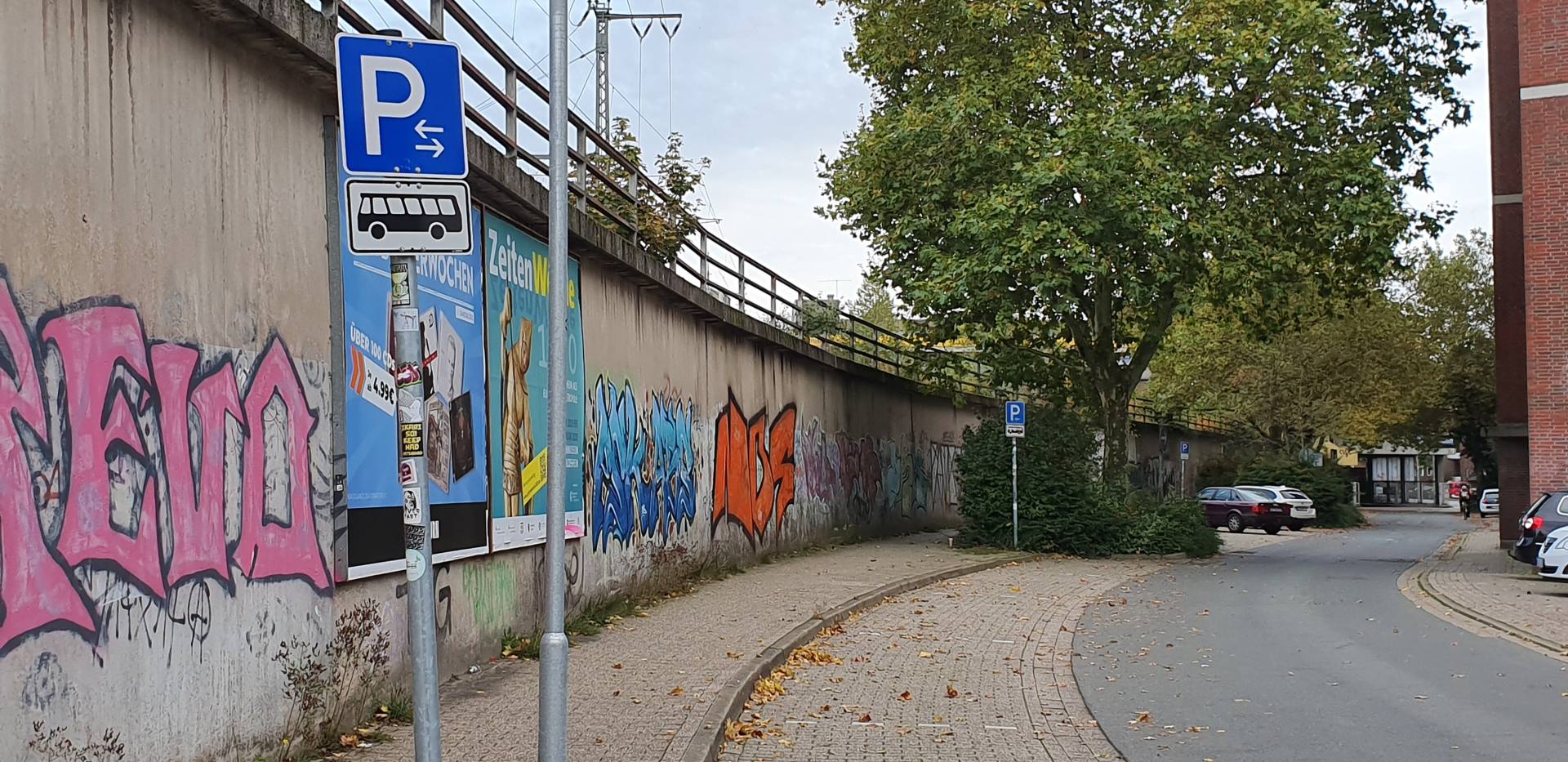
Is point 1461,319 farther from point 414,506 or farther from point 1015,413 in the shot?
point 414,506

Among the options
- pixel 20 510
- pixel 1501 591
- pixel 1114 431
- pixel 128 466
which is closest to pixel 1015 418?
pixel 1114 431

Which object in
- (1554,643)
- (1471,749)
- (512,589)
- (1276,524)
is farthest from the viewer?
(1276,524)

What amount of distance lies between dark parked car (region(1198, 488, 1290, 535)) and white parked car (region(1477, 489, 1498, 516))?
18032 mm

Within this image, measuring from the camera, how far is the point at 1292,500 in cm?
4250

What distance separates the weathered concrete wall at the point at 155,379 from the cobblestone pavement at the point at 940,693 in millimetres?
2980

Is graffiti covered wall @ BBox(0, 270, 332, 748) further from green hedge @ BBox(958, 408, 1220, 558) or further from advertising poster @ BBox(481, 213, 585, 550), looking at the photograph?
green hedge @ BBox(958, 408, 1220, 558)

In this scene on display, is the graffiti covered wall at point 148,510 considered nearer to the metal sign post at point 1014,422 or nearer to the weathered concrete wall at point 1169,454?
the metal sign post at point 1014,422

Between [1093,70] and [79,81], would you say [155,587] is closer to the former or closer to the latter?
[79,81]

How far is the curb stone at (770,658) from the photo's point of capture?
8.11m

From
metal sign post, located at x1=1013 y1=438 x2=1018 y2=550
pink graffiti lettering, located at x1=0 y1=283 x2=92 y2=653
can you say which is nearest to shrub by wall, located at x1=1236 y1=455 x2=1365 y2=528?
metal sign post, located at x1=1013 y1=438 x2=1018 y2=550

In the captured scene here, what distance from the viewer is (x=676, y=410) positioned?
1752 cm

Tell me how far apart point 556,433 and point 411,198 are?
74.2 inches

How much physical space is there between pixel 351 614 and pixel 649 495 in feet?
25.4

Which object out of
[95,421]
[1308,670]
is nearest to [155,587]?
[95,421]
